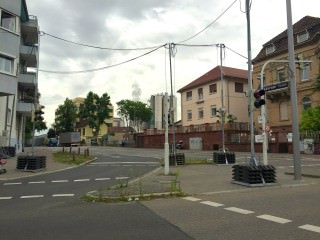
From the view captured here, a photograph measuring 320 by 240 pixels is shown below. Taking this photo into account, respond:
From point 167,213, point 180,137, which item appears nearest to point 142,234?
point 167,213

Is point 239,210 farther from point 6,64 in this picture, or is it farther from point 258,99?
point 6,64

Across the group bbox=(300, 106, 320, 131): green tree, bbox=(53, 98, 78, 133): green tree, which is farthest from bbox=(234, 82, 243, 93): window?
bbox=(53, 98, 78, 133): green tree

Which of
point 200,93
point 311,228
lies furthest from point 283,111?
point 311,228

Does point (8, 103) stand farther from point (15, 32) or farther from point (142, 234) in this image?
point (142, 234)

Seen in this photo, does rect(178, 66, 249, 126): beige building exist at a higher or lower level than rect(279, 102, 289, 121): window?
higher

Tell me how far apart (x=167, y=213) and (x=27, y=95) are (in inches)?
1574

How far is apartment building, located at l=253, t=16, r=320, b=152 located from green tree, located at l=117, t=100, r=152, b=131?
44201mm

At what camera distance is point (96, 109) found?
95.1m

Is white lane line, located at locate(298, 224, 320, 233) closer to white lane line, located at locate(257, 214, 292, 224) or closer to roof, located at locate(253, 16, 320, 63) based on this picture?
white lane line, located at locate(257, 214, 292, 224)

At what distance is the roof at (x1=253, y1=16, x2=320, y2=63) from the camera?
43.4m

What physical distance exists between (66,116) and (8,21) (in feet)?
221

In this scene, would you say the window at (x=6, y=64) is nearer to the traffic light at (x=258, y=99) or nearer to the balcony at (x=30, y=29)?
the balcony at (x=30, y=29)

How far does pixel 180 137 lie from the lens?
189ft

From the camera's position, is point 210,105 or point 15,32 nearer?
point 15,32
